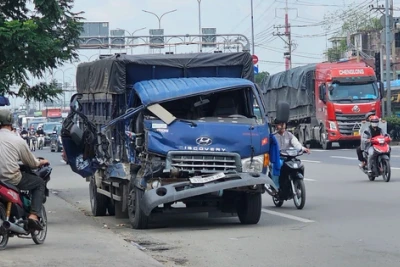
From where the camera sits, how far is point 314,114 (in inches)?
1742

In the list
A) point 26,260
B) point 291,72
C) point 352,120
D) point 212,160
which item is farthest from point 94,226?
point 291,72

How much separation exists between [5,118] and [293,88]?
35.5 m

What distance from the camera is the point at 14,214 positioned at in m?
Result: 11.2

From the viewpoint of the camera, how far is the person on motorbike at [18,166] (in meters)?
11.3

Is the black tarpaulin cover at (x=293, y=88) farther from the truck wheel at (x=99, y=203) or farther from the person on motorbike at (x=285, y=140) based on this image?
the truck wheel at (x=99, y=203)

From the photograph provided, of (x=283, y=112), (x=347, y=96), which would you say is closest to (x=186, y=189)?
(x=283, y=112)

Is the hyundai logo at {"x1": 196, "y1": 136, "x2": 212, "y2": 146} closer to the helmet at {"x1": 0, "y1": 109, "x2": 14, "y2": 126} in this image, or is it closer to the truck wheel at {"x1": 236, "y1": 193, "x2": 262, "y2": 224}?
the truck wheel at {"x1": 236, "y1": 193, "x2": 262, "y2": 224}

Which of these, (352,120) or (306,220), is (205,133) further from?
(352,120)

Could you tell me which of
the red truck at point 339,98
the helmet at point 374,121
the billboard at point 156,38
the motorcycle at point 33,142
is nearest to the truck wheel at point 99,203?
the helmet at point 374,121

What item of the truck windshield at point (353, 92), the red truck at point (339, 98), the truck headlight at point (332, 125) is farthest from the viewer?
the truck headlight at point (332, 125)

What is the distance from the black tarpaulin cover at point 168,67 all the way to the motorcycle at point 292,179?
181cm

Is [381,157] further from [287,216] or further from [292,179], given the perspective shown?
[287,216]

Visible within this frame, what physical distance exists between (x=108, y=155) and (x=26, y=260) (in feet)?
18.2

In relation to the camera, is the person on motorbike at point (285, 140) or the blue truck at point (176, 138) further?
the person on motorbike at point (285, 140)
